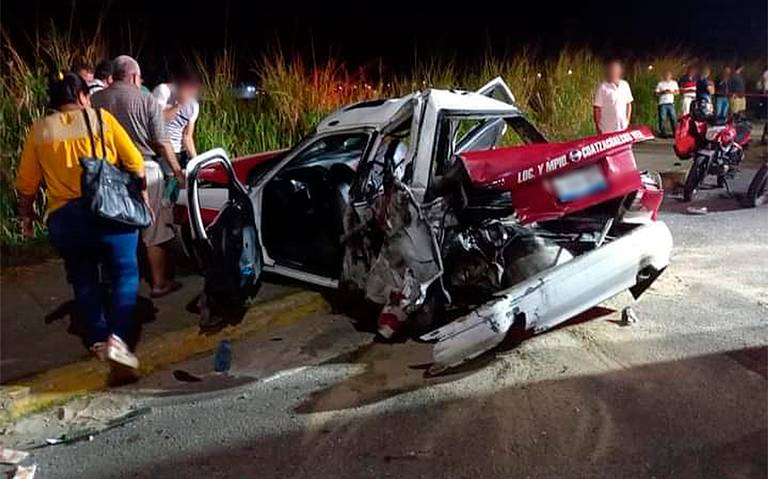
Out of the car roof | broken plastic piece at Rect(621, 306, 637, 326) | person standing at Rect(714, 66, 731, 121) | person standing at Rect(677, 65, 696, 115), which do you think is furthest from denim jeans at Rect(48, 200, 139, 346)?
person standing at Rect(677, 65, 696, 115)

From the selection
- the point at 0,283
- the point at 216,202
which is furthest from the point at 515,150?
the point at 0,283

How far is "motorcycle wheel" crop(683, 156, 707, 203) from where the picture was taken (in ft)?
30.5

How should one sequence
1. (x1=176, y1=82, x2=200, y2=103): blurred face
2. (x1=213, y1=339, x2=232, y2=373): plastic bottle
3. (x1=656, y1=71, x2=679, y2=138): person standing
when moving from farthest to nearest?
(x1=656, y1=71, x2=679, y2=138): person standing
(x1=176, y1=82, x2=200, y2=103): blurred face
(x1=213, y1=339, x2=232, y2=373): plastic bottle

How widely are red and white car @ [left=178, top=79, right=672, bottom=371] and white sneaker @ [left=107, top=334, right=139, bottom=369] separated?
24.2 inches

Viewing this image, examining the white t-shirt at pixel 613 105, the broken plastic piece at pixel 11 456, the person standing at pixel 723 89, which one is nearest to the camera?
the broken plastic piece at pixel 11 456

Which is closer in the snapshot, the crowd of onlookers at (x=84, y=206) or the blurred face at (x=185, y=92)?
the crowd of onlookers at (x=84, y=206)

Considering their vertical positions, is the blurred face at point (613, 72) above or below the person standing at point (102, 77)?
below

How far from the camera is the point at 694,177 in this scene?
9.30 m

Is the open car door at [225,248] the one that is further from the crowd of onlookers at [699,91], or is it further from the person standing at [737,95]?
the person standing at [737,95]

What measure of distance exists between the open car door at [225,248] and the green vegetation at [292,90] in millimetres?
2856

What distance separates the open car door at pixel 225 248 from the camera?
4883 millimetres

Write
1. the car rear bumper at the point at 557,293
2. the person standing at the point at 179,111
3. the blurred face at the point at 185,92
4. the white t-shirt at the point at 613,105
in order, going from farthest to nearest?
the white t-shirt at the point at 613,105 → the blurred face at the point at 185,92 → the person standing at the point at 179,111 → the car rear bumper at the point at 557,293

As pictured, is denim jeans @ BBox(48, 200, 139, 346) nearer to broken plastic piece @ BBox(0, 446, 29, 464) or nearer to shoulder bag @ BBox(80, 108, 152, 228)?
shoulder bag @ BBox(80, 108, 152, 228)

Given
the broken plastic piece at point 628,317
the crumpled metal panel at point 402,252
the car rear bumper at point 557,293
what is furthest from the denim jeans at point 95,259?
the broken plastic piece at point 628,317
